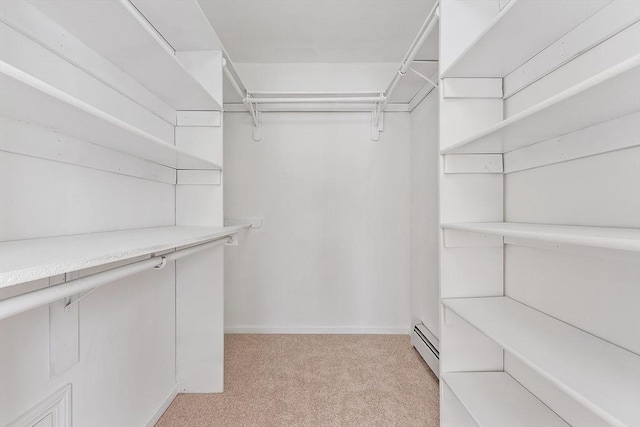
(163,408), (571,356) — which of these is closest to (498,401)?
(571,356)

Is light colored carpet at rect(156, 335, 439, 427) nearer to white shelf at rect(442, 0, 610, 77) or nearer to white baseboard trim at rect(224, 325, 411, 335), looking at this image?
white baseboard trim at rect(224, 325, 411, 335)

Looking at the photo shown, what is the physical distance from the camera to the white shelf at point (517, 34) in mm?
904

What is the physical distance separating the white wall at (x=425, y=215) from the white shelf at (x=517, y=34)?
754mm

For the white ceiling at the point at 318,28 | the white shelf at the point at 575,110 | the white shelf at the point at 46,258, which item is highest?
the white ceiling at the point at 318,28

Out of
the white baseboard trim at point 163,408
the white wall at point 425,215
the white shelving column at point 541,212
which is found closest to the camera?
the white shelving column at point 541,212

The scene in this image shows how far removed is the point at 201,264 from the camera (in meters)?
1.72

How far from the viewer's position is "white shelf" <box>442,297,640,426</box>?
641 mm

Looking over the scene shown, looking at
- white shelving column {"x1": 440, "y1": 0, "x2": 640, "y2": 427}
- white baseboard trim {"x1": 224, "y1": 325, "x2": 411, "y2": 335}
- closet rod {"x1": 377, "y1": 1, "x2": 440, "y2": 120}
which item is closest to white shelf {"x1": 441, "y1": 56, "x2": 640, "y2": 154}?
white shelving column {"x1": 440, "y1": 0, "x2": 640, "y2": 427}

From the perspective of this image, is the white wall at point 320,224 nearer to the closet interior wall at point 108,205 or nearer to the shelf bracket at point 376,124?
the shelf bracket at point 376,124

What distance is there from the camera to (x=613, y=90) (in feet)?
2.19

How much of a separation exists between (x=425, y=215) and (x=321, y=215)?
32.9 inches

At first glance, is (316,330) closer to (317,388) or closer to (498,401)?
(317,388)

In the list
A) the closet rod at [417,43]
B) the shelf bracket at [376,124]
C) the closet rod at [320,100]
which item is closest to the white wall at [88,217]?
the closet rod at [320,100]

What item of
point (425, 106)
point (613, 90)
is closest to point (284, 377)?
point (613, 90)
